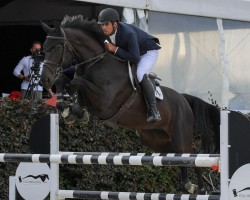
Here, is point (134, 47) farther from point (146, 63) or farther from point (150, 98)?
point (150, 98)

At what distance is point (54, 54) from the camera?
8.66 meters

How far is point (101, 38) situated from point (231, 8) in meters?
5.78

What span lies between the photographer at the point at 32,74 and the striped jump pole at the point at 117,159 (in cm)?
538

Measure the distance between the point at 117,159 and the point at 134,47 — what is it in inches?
81.6

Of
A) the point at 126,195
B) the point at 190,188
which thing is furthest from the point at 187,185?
the point at 126,195

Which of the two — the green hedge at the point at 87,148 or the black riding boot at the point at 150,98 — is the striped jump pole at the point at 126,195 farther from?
the green hedge at the point at 87,148

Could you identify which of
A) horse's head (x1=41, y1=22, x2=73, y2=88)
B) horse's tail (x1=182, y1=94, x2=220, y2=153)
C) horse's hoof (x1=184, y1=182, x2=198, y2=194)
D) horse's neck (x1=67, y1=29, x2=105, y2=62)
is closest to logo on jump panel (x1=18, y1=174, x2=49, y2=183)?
horse's head (x1=41, y1=22, x2=73, y2=88)

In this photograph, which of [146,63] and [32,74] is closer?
[146,63]

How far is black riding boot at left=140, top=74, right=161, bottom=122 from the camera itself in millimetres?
9109

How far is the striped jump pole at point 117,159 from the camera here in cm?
656

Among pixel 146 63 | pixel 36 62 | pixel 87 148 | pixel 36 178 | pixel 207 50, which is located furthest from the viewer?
pixel 207 50

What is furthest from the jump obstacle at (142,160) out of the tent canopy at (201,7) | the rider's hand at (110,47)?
the tent canopy at (201,7)

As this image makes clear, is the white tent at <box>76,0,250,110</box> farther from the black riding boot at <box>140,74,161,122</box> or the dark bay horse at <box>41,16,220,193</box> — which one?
the dark bay horse at <box>41,16,220,193</box>

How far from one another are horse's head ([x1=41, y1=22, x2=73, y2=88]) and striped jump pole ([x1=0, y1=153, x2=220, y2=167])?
1255 mm
